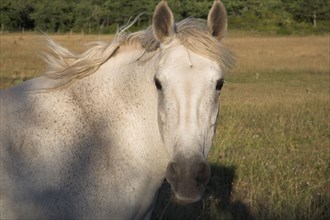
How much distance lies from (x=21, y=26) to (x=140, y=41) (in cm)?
5359

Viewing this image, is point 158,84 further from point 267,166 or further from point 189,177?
point 267,166

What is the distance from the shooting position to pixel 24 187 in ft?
9.89

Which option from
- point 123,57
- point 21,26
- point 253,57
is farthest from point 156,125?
point 21,26

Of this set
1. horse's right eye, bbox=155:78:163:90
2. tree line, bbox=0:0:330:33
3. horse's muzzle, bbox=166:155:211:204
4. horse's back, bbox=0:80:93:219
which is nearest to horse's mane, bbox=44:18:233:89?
horse's back, bbox=0:80:93:219

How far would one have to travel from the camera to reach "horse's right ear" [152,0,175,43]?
310 cm

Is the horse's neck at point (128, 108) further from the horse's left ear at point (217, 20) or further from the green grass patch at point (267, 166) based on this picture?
the green grass patch at point (267, 166)

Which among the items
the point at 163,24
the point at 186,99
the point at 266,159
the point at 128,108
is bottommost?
the point at 266,159

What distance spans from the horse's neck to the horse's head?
0.77 ft

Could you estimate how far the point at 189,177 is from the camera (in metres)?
2.79

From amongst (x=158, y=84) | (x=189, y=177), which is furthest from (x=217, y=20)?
(x=189, y=177)

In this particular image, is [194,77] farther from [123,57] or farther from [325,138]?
[325,138]

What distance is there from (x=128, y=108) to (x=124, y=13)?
134 feet

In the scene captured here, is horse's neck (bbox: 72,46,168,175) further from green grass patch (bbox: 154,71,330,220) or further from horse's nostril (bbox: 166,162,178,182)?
green grass patch (bbox: 154,71,330,220)

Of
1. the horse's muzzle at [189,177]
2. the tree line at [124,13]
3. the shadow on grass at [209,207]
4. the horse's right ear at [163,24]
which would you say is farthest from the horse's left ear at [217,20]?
the tree line at [124,13]
